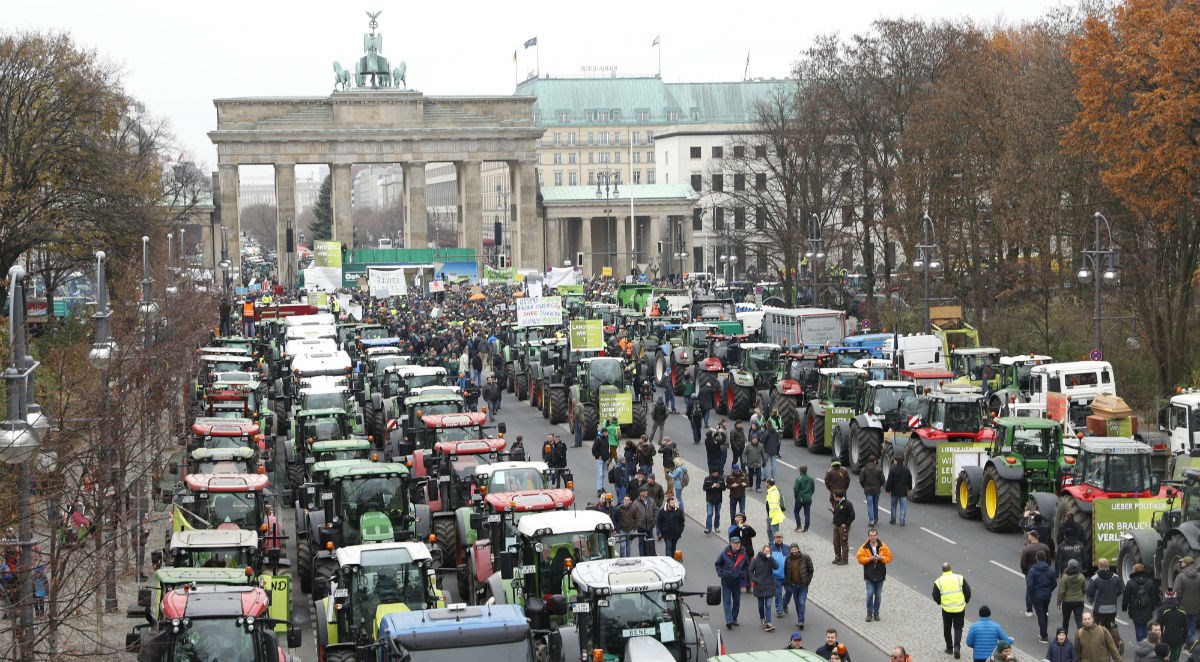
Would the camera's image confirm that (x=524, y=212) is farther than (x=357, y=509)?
Yes

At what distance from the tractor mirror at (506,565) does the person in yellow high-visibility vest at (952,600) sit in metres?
4.97

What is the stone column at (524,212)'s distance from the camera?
11962cm

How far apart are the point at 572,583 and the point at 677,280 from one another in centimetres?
8870

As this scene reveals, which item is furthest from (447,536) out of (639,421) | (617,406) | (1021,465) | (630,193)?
(630,193)

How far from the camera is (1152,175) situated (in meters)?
40.8

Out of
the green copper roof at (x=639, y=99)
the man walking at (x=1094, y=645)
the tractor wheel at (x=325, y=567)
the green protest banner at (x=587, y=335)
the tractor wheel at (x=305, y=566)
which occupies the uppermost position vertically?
the green copper roof at (x=639, y=99)

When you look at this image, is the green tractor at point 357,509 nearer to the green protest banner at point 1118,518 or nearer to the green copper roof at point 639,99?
the green protest banner at point 1118,518

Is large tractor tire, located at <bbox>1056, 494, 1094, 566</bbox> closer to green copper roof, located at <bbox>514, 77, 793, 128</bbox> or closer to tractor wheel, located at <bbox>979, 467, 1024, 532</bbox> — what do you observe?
tractor wheel, located at <bbox>979, 467, 1024, 532</bbox>

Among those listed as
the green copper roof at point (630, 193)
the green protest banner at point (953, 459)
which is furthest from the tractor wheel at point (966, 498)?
the green copper roof at point (630, 193)

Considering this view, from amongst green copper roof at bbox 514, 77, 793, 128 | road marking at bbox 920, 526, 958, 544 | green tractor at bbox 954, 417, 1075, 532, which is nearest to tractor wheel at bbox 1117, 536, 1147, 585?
green tractor at bbox 954, 417, 1075, 532

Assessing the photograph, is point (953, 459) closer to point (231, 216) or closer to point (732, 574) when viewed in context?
point (732, 574)

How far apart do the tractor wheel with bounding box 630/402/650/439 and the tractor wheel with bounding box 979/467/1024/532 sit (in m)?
12.8

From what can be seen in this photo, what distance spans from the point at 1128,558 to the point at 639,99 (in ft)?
469

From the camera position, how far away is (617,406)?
3669 cm
